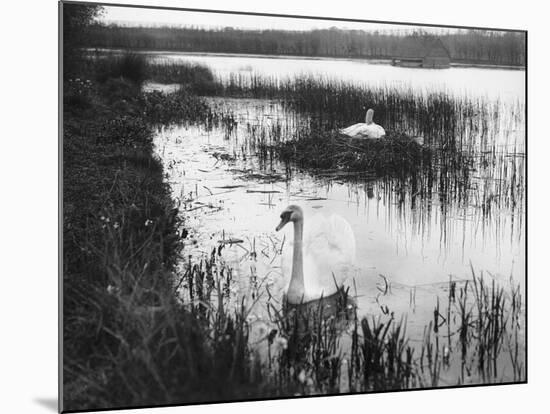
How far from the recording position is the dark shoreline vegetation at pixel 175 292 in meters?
5.08

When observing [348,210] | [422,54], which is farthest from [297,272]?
[422,54]

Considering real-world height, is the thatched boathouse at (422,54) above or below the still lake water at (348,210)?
above

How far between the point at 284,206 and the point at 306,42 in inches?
40.1

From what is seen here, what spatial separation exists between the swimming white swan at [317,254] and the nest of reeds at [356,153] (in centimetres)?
33

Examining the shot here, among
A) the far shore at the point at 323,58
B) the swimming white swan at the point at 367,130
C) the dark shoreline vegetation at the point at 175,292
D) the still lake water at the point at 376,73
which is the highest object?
the far shore at the point at 323,58

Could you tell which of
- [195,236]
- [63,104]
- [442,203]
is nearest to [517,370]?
[442,203]

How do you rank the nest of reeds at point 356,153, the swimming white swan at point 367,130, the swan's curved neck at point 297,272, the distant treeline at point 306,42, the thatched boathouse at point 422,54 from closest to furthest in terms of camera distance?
the distant treeline at point 306,42
the swan's curved neck at point 297,272
the nest of reeds at point 356,153
the swimming white swan at point 367,130
the thatched boathouse at point 422,54

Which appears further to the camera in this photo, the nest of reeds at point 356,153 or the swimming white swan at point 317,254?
the nest of reeds at point 356,153

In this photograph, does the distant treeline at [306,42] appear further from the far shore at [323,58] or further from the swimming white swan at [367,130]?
the swimming white swan at [367,130]

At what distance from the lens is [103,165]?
521 centimetres

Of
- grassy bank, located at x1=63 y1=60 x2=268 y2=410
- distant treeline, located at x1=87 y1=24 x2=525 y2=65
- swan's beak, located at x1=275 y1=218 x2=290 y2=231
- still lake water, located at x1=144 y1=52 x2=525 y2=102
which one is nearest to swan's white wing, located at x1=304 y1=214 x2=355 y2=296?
swan's beak, located at x1=275 y1=218 x2=290 y2=231

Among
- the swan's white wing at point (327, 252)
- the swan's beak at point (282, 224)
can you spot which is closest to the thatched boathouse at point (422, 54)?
the swan's white wing at point (327, 252)

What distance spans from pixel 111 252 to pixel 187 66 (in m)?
1.19

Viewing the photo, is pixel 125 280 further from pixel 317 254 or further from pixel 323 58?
pixel 323 58
